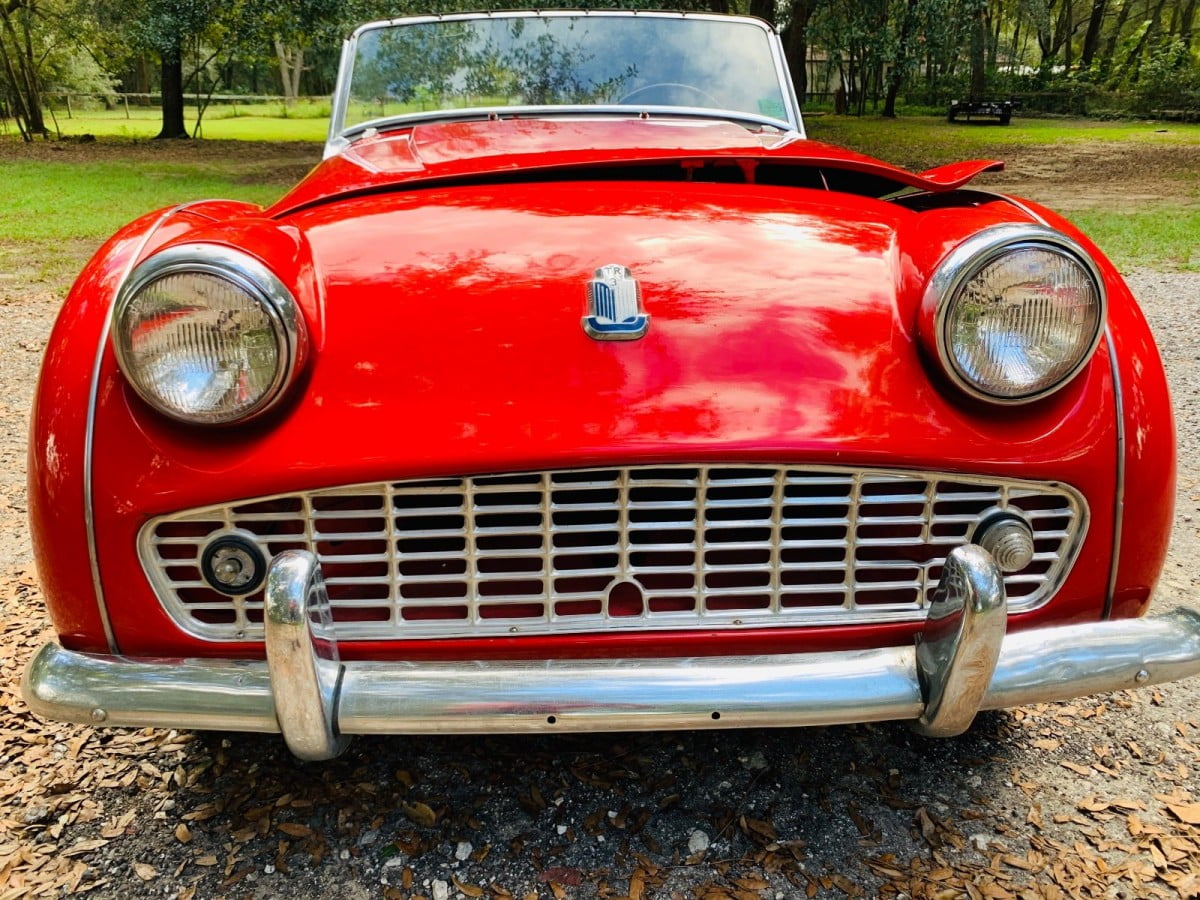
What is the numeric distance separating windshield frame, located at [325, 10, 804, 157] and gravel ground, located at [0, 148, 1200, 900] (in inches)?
76.2

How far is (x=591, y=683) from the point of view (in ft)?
4.56

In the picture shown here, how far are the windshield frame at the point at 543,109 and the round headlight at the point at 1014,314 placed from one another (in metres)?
1.68

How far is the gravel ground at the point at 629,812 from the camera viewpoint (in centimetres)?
167

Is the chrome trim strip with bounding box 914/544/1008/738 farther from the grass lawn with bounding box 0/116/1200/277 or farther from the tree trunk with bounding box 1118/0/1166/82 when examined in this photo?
the tree trunk with bounding box 1118/0/1166/82

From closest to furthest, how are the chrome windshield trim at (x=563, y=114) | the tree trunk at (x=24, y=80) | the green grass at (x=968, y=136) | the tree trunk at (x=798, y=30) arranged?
1. the chrome windshield trim at (x=563, y=114)
2. the tree trunk at (x=798, y=30)
3. the green grass at (x=968, y=136)
4. the tree trunk at (x=24, y=80)

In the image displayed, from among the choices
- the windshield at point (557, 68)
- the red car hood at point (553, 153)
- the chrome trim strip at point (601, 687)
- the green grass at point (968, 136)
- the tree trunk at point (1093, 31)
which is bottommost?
the green grass at point (968, 136)

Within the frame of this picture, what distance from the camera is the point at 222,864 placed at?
1700mm

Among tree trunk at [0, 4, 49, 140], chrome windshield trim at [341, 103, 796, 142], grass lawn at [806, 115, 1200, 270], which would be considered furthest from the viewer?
tree trunk at [0, 4, 49, 140]

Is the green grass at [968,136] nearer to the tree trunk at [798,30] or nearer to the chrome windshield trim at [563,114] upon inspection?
the tree trunk at [798,30]

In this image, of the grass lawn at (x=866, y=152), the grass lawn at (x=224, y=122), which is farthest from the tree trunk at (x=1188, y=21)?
the grass lawn at (x=224, y=122)

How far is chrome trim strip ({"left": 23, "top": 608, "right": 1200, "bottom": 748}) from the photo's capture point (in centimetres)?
138

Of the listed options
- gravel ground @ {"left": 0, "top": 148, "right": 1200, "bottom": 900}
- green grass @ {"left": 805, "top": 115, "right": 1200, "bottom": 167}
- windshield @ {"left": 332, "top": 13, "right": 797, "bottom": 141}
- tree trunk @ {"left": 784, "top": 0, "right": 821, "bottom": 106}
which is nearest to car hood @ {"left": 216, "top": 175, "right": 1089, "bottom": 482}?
gravel ground @ {"left": 0, "top": 148, "right": 1200, "bottom": 900}

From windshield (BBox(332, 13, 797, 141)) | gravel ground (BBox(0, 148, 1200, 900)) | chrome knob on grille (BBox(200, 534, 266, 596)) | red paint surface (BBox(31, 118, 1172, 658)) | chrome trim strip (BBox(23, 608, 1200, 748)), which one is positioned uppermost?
windshield (BBox(332, 13, 797, 141))

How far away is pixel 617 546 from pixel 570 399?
0.25 meters
